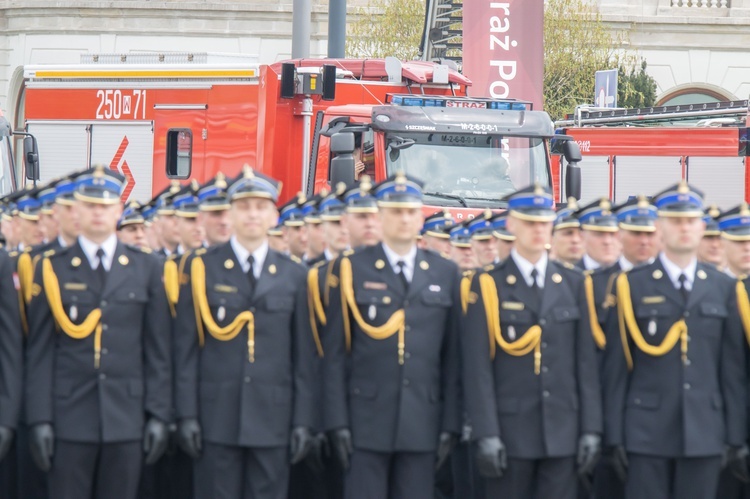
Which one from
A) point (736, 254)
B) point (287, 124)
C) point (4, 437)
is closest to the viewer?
point (4, 437)

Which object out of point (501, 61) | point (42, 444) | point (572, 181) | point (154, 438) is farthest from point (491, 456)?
point (501, 61)

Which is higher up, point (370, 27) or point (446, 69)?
point (370, 27)

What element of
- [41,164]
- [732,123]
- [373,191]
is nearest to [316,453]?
[373,191]

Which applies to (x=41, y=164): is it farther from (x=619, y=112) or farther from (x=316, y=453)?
(x=316, y=453)

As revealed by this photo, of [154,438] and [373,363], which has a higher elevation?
[373,363]

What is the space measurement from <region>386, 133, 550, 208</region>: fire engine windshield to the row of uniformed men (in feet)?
21.0

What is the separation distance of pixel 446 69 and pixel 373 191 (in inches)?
369

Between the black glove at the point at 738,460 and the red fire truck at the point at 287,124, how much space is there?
260 inches

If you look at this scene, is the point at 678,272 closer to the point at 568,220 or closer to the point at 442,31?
the point at 568,220

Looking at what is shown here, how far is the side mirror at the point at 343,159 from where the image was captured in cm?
1394

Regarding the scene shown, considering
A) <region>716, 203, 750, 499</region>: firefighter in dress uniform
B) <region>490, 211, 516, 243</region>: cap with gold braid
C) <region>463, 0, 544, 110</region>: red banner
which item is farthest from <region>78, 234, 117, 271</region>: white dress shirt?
<region>463, 0, 544, 110</region>: red banner

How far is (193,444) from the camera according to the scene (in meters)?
7.64

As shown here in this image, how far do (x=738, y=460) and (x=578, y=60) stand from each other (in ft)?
84.8

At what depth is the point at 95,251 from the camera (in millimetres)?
7672
